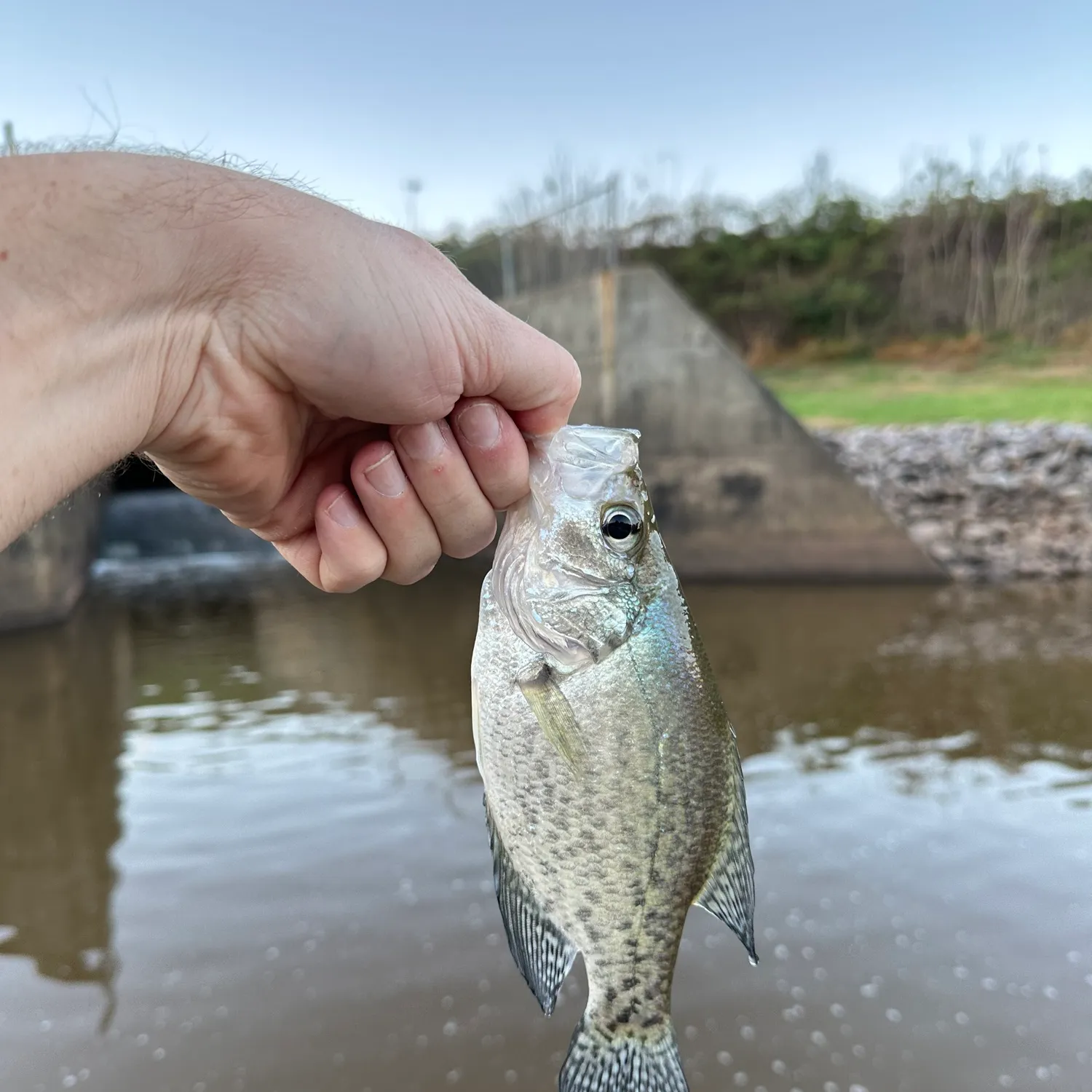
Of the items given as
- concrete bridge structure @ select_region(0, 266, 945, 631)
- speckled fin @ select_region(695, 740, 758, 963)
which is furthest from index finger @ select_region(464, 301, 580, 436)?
concrete bridge structure @ select_region(0, 266, 945, 631)

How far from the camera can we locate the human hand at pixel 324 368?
1809 millimetres

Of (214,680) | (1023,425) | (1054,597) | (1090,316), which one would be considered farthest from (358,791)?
(1090,316)

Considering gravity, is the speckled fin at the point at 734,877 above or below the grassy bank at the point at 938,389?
below

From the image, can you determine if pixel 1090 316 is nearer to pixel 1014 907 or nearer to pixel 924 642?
pixel 924 642

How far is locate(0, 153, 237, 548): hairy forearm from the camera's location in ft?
5.35

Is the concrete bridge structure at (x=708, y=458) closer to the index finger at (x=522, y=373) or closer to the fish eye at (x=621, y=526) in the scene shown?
the index finger at (x=522, y=373)

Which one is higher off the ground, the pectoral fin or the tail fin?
the pectoral fin

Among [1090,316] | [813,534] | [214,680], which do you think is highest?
[1090,316]

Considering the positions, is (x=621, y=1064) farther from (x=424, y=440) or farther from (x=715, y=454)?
(x=715, y=454)

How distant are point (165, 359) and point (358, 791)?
16.6 ft

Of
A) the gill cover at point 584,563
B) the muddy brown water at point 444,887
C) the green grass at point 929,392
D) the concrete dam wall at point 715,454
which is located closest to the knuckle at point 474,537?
the gill cover at point 584,563

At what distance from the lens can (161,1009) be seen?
4328 mm

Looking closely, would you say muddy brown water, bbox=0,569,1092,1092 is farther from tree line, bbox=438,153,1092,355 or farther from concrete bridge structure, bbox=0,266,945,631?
tree line, bbox=438,153,1092,355

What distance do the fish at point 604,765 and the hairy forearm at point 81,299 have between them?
0.88m
